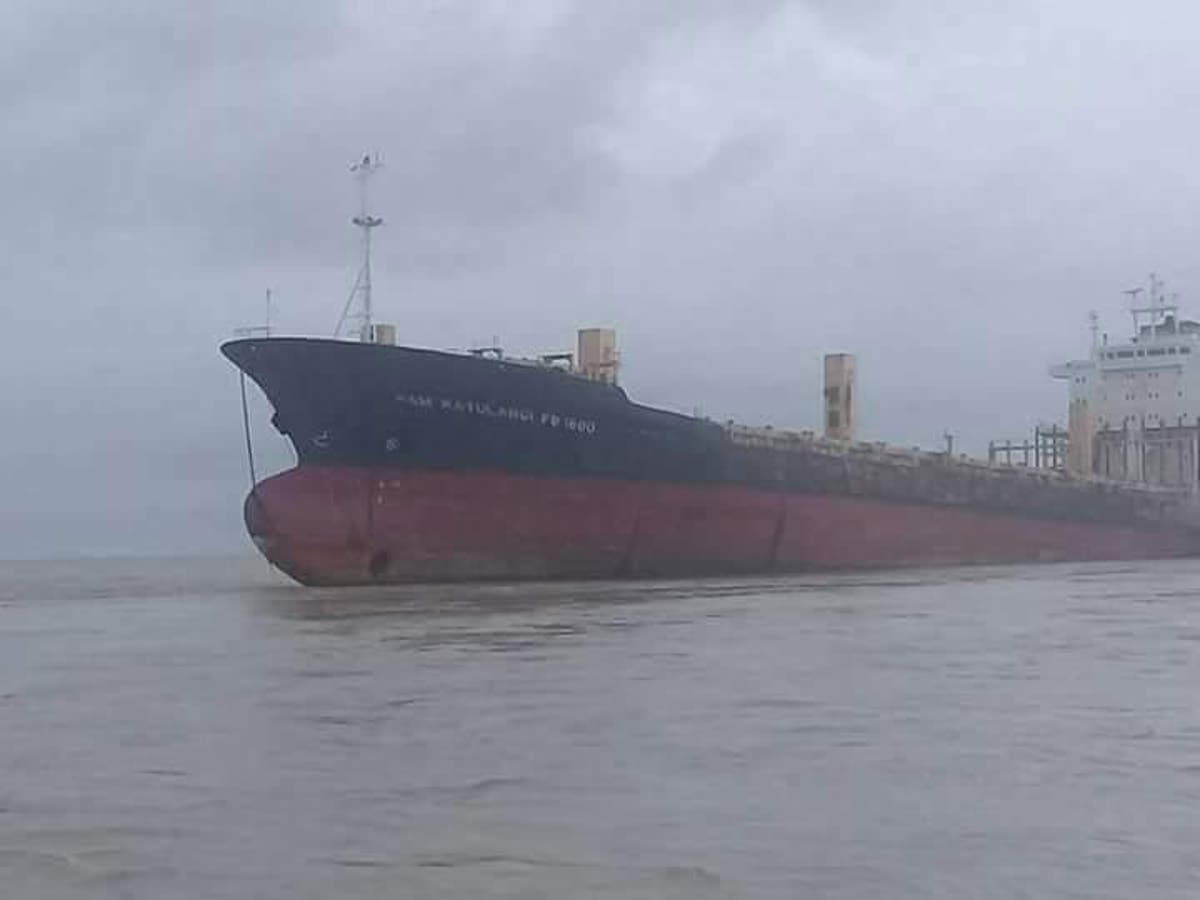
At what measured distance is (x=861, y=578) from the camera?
82.3 ft

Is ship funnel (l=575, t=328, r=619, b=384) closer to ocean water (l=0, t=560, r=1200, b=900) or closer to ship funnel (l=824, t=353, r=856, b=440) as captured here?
ship funnel (l=824, t=353, r=856, b=440)

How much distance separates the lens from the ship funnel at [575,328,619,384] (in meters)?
27.4

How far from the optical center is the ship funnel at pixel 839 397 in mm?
33094

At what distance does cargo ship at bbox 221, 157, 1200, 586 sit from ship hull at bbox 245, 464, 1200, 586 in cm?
3

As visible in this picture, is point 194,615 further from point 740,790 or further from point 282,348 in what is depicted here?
point 740,790

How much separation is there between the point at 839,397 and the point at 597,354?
781 cm

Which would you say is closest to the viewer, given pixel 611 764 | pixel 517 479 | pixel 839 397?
pixel 611 764

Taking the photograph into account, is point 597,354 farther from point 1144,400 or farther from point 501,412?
point 1144,400

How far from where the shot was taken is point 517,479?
2297 cm

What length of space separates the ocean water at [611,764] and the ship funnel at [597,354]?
13.6 meters

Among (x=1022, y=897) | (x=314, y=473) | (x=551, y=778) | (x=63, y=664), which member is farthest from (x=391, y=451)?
(x=1022, y=897)

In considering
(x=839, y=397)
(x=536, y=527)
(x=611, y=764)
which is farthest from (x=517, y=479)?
(x=611, y=764)

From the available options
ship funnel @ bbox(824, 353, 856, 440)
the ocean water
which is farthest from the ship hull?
the ocean water

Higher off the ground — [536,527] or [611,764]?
[536,527]
